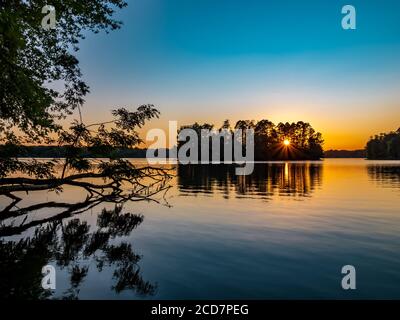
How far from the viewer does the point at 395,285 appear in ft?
35.4

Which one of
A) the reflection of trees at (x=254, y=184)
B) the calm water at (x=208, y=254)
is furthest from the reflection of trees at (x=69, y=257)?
the reflection of trees at (x=254, y=184)

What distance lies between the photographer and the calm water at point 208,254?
1062 centimetres

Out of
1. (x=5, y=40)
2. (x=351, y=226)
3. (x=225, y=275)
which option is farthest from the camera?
(x=351, y=226)

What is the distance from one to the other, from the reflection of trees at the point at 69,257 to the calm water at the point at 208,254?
4cm

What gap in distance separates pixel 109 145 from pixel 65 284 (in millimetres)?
11492

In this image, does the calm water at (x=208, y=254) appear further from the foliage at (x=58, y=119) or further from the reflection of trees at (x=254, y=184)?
the reflection of trees at (x=254, y=184)

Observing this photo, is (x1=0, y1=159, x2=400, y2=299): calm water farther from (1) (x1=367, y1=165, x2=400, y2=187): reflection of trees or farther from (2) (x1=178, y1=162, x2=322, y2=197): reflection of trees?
(1) (x1=367, y1=165, x2=400, y2=187): reflection of trees

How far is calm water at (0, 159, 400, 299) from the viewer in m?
10.6

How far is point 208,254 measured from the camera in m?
14.7

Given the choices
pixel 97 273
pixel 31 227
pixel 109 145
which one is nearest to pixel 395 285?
pixel 97 273

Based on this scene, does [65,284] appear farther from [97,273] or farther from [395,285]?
[395,285]

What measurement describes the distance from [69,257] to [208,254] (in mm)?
5648

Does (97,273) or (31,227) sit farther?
(31,227)

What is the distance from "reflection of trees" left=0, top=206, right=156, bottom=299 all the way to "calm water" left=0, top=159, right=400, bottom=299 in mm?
37
